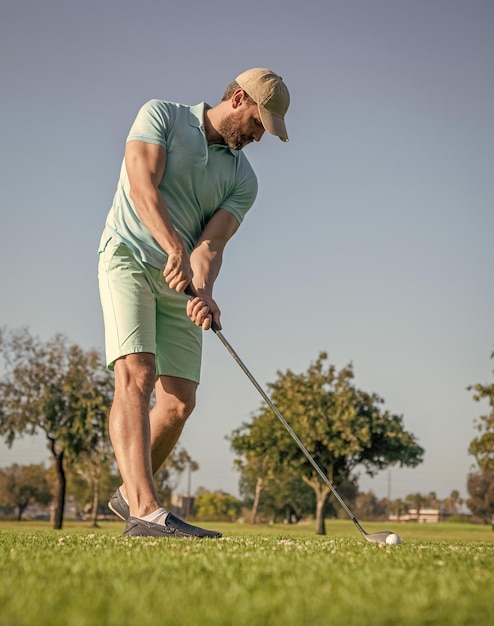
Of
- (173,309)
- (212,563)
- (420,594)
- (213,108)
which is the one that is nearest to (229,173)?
(213,108)

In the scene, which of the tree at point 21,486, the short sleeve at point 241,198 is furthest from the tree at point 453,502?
the short sleeve at point 241,198

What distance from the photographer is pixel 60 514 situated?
42.4 meters

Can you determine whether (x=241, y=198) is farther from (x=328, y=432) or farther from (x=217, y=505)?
(x=217, y=505)

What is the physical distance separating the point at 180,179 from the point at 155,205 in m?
0.58

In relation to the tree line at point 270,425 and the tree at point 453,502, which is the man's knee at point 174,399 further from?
the tree at point 453,502

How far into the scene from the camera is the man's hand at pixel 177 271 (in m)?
6.32

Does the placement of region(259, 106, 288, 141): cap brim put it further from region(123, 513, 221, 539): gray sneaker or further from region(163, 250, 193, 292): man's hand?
region(123, 513, 221, 539): gray sneaker

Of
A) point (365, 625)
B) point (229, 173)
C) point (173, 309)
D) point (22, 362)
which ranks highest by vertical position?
point (22, 362)

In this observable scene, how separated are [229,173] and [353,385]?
137ft

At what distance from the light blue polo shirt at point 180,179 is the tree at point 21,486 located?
8384cm

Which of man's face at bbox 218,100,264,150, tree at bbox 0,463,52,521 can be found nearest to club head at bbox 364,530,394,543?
man's face at bbox 218,100,264,150

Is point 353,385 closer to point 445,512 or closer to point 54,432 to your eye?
point 54,432

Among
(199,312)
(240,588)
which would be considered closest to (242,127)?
(199,312)

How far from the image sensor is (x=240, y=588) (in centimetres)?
274
